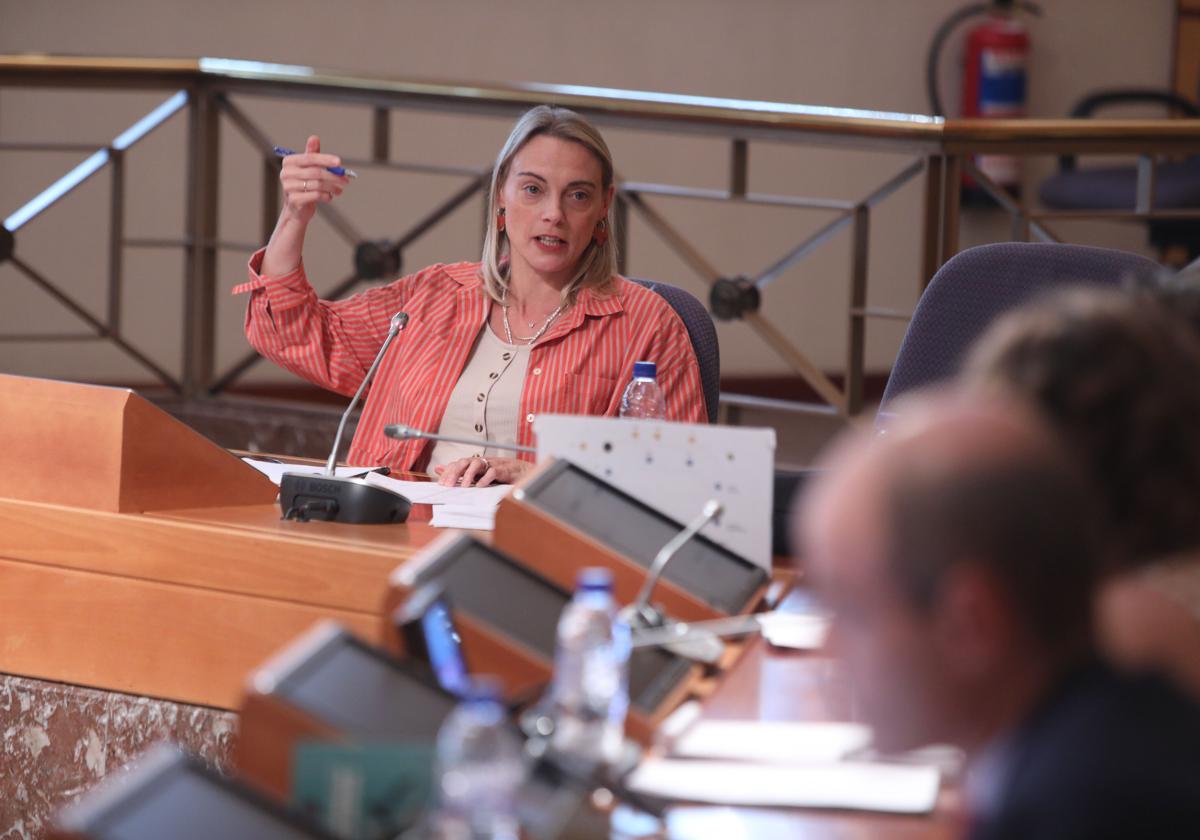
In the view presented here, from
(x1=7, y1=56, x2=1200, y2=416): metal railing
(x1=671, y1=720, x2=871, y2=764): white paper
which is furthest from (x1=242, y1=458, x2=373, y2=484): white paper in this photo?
(x1=7, y1=56, x2=1200, y2=416): metal railing

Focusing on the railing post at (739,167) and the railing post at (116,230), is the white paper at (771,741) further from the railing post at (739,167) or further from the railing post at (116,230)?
the railing post at (116,230)

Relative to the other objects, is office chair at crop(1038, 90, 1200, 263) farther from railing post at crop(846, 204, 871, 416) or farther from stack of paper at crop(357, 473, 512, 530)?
stack of paper at crop(357, 473, 512, 530)

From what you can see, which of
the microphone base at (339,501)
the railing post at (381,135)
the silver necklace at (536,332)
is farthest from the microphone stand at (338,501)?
the railing post at (381,135)

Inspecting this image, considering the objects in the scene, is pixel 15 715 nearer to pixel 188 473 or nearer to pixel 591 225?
pixel 188 473

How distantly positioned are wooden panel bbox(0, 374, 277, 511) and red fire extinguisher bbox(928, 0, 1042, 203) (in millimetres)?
4521

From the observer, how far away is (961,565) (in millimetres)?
712

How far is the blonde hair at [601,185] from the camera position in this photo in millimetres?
2432

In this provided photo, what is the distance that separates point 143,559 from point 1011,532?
4.05 ft

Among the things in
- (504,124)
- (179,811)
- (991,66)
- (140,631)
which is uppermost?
(991,66)

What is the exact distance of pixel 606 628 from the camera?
1.10 metres

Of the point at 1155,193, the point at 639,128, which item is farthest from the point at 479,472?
the point at 1155,193

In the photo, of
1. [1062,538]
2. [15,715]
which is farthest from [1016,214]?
[1062,538]

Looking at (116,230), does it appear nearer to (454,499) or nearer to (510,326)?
(510,326)

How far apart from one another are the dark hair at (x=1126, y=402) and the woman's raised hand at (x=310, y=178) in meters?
1.51
